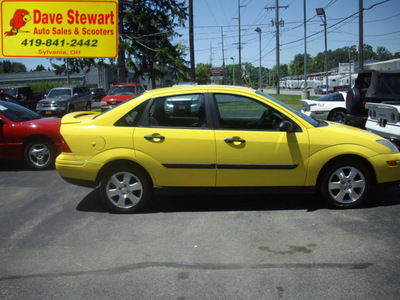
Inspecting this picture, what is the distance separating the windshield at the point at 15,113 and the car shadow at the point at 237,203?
136 inches

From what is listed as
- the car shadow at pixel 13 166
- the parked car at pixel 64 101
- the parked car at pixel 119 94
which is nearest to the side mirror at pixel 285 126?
the car shadow at pixel 13 166

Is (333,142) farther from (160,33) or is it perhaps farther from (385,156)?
(160,33)

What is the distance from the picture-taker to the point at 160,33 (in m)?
31.2

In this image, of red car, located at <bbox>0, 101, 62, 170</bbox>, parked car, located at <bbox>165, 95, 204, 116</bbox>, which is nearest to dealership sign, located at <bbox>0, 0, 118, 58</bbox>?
red car, located at <bbox>0, 101, 62, 170</bbox>

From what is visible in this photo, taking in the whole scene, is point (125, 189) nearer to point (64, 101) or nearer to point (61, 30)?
point (61, 30)

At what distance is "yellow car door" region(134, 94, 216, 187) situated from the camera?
5.04m

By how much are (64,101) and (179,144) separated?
1901 centimetres

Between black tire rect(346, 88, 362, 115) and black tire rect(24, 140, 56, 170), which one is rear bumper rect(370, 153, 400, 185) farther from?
black tire rect(24, 140, 56, 170)

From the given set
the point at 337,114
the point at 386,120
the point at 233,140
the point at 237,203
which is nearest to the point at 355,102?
the point at 386,120

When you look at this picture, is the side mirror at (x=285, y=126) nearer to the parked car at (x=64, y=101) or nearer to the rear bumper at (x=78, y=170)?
the rear bumper at (x=78, y=170)

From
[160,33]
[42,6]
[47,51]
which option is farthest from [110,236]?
[160,33]

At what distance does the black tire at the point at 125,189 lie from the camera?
5.17 meters

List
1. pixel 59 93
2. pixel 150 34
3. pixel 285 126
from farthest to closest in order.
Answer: pixel 150 34 < pixel 59 93 < pixel 285 126

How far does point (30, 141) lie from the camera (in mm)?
8164
